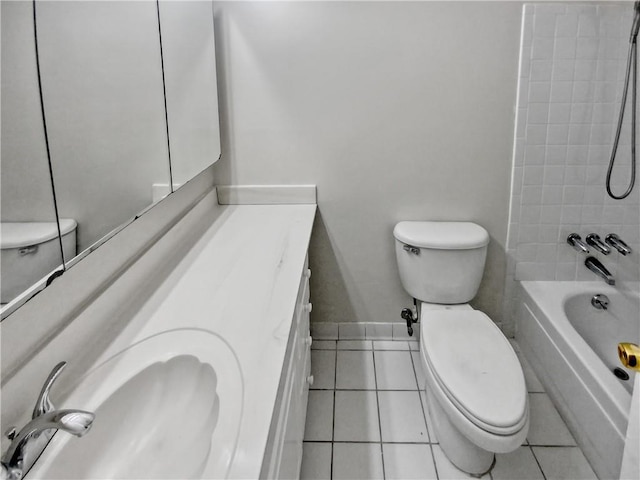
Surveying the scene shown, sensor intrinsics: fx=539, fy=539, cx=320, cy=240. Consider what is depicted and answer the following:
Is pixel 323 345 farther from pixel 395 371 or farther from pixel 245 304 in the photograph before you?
pixel 245 304

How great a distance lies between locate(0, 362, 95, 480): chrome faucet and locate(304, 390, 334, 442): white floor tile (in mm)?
1348

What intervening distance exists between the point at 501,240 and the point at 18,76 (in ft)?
7.03

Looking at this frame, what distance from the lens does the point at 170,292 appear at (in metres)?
1.50

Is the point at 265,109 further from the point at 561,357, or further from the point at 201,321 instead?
the point at 561,357

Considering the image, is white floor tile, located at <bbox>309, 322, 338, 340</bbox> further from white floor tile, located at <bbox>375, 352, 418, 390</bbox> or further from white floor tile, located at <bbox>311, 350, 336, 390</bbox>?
white floor tile, located at <bbox>375, 352, 418, 390</bbox>

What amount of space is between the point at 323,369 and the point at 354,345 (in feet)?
0.86

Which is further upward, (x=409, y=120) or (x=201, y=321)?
(x=409, y=120)

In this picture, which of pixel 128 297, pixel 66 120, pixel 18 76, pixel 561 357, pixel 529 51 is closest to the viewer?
pixel 18 76

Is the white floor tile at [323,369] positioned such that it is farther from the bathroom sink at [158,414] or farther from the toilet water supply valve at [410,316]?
the bathroom sink at [158,414]

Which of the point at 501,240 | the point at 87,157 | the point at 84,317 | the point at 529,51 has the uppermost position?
the point at 529,51

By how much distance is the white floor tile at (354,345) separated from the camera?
2674mm

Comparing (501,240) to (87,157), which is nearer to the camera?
(87,157)

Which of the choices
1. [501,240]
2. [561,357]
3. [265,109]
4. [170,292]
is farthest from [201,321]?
[501,240]

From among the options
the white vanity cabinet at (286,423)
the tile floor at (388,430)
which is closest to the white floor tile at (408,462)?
the tile floor at (388,430)
